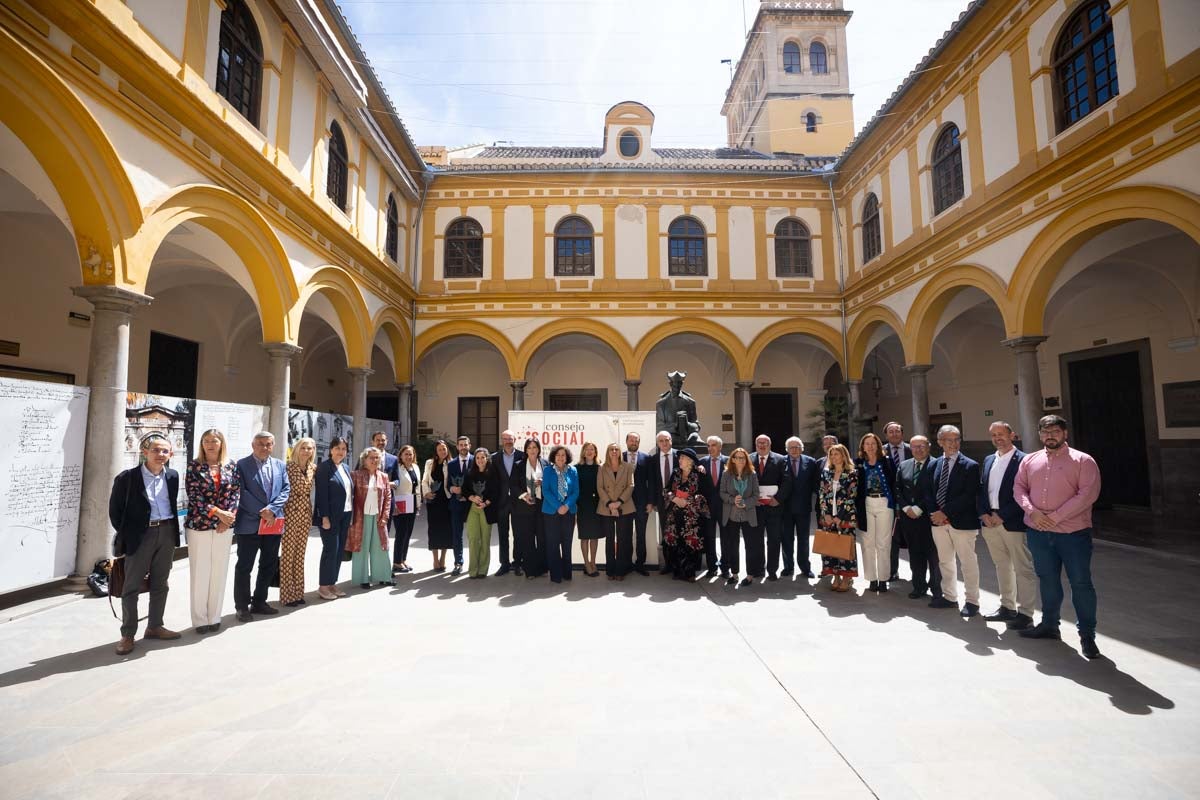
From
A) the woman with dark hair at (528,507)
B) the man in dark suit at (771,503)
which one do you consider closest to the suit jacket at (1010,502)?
the man in dark suit at (771,503)

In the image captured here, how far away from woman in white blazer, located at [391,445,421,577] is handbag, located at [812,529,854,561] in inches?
193

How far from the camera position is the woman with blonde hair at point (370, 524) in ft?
19.6

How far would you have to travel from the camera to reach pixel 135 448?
21.4 ft

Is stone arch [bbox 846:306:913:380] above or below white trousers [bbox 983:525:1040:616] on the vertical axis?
above

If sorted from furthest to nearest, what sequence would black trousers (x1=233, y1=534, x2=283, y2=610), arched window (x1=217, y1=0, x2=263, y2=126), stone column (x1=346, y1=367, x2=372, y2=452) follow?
stone column (x1=346, y1=367, x2=372, y2=452), arched window (x1=217, y1=0, x2=263, y2=126), black trousers (x1=233, y1=534, x2=283, y2=610)

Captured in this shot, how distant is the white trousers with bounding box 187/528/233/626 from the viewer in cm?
450

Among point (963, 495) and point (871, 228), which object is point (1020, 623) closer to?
point (963, 495)

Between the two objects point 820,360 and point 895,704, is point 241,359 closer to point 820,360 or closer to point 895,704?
point 895,704

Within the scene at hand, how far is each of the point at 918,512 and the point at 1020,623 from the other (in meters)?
1.21

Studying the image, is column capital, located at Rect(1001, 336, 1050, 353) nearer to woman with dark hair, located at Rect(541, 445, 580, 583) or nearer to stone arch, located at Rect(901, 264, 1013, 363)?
stone arch, located at Rect(901, 264, 1013, 363)

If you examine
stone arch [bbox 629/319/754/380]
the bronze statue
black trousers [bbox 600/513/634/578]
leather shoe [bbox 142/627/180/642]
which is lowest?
leather shoe [bbox 142/627/180/642]

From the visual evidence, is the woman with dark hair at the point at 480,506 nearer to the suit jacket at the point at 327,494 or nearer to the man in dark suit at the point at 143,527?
the suit jacket at the point at 327,494

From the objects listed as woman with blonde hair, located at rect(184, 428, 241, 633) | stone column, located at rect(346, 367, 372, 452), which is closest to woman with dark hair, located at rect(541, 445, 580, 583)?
woman with blonde hair, located at rect(184, 428, 241, 633)

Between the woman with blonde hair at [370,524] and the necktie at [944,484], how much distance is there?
5871mm
